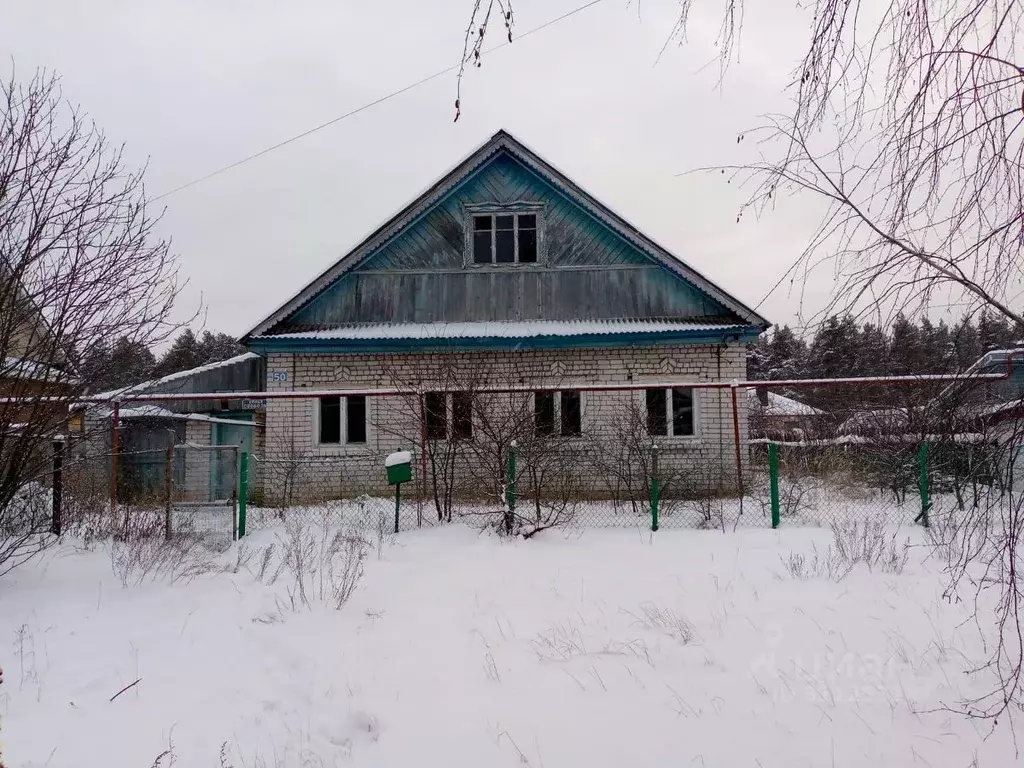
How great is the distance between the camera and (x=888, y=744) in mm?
3111

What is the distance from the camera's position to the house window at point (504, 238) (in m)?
12.7

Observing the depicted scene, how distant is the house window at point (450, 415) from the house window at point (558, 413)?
34.1 inches

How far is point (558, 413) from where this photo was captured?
8586 millimetres

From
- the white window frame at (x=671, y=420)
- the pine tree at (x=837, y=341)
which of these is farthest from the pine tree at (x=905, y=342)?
the white window frame at (x=671, y=420)

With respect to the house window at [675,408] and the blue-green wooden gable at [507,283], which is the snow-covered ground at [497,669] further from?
the blue-green wooden gable at [507,283]

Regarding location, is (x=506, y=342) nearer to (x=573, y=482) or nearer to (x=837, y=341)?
(x=573, y=482)

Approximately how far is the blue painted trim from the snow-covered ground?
6.26m

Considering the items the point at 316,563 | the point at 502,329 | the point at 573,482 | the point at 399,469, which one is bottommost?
the point at 316,563

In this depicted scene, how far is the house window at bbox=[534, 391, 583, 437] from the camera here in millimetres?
8166

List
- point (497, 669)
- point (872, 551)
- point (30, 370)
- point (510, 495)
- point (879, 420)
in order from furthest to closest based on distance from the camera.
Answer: point (879, 420)
point (510, 495)
point (872, 551)
point (30, 370)
point (497, 669)

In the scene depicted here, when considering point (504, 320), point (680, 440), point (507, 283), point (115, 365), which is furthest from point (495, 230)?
point (115, 365)

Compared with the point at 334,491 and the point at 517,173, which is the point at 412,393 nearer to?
the point at 334,491

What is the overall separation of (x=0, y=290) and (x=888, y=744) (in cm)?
627

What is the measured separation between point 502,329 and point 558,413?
3600 millimetres
